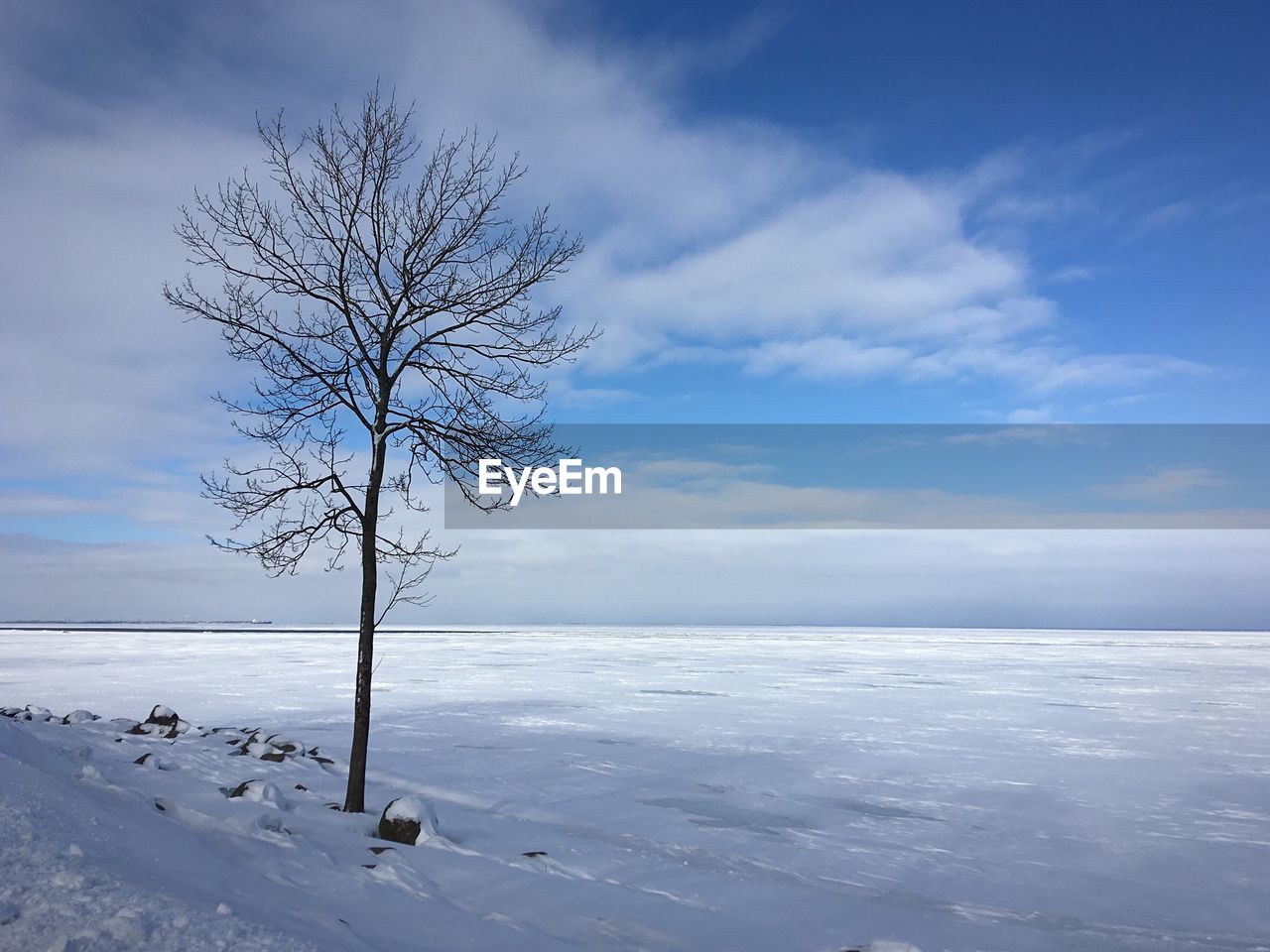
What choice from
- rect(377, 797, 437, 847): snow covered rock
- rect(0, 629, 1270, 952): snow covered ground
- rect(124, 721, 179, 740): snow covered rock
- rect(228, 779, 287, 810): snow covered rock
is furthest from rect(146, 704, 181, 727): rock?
rect(377, 797, 437, 847): snow covered rock

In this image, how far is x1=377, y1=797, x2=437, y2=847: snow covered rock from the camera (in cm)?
695

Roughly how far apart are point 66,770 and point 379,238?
5.71 metres

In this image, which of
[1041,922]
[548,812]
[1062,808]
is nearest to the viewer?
[1041,922]

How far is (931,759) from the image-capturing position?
12.5 meters

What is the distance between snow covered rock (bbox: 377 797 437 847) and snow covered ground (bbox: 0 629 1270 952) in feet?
0.83

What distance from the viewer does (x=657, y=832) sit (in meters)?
8.31

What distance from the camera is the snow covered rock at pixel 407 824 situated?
6.95 metres

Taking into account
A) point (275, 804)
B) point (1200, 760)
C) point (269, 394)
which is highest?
point (269, 394)

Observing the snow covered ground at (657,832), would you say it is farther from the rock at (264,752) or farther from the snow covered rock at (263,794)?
the rock at (264,752)

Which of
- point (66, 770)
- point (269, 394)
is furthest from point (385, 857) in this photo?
point (269, 394)

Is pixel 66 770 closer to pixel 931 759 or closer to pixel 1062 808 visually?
pixel 1062 808

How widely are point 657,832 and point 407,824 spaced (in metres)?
2.71

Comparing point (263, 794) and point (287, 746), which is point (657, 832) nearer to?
point (263, 794)

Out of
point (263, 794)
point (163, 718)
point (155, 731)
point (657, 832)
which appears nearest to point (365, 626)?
point (263, 794)
